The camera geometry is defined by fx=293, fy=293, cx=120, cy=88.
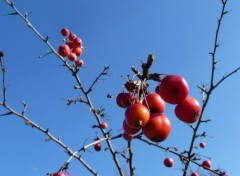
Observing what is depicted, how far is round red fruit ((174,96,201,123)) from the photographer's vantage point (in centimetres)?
180

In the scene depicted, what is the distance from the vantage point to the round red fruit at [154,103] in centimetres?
186

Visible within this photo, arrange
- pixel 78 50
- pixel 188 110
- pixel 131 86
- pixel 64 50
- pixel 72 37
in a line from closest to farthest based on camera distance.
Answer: pixel 188 110, pixel 131 86, pixel 64 50, pixel 78 50, pixel 72 37

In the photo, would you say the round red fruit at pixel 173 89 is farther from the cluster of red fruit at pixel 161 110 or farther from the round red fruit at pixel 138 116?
the round red fruit at pixel 138 116

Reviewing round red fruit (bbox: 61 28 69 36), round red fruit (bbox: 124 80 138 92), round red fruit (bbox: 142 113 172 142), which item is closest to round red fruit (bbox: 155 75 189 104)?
round red fruit (bbox: 142 113 172 142)

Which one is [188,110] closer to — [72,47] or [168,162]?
[168,162]

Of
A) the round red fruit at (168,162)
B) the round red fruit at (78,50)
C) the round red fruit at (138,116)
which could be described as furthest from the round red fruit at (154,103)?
the round red fruit at (78,50)

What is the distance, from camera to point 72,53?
661cm

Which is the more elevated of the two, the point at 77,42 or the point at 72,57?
the point at 77,42

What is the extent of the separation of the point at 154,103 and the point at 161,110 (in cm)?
7

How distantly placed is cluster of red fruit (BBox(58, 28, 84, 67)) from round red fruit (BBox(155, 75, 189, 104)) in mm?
4846

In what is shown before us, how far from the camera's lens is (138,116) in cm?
169

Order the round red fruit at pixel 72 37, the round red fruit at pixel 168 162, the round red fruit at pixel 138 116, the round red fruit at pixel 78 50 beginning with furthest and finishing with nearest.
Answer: the round red fruit at pixel 72 37 → the round red fruit at pixel 78 50 → the round red fruit at pixel 168 162 → the round red fruit at pixel 138 116

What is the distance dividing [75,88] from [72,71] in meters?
0.29

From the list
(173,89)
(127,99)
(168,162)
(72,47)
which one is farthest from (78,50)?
(173,89)
